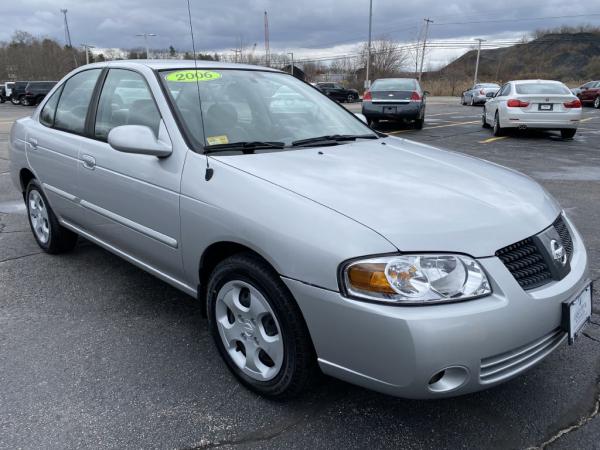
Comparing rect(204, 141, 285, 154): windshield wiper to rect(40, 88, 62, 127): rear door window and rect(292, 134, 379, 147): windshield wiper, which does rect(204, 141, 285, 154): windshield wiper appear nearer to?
rect(292, 134, 379, 147): windshield wiper

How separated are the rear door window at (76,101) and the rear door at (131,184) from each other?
0.65 feet

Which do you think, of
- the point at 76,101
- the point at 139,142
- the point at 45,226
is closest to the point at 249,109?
the point at 139,142

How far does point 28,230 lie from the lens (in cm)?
520

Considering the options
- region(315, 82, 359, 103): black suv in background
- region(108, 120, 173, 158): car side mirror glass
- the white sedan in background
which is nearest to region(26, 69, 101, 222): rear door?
region(108, 120, 173, 158): car side mirror glass

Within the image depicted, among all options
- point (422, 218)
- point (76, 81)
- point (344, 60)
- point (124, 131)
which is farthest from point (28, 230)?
point (344, 60)

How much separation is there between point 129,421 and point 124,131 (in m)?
1.44

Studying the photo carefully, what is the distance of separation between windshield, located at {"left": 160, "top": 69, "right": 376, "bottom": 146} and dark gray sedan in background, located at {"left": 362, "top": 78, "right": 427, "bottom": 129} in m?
11.4

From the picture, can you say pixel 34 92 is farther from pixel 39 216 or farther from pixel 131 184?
pixel 131 184

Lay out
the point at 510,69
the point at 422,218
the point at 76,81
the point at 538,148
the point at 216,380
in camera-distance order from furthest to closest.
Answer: the point at 510,69
the point at 538,148
the point at 76,81
the point at 216,380
the point at 422,218

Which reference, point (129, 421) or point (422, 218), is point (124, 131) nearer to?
point (129, 421)

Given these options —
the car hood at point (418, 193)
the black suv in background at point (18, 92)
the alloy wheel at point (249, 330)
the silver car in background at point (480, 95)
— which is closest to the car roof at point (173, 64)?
the car hood at point (418, 193)

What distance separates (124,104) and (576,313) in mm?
2821

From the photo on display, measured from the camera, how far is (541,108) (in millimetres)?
11875

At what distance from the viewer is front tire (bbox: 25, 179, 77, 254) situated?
4.23 metres
